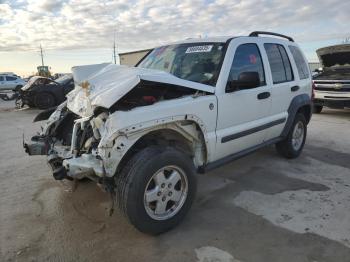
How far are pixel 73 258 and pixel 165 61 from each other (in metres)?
2.65

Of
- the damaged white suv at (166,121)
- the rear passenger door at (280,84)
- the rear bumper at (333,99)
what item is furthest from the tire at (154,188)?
the rear bumper at (333,99)

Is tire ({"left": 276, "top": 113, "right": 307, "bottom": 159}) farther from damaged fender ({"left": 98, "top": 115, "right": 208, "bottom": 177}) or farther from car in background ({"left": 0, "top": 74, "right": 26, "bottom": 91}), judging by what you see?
car in background ({"left": 0, "top": 74, "right": 26, "bottom": 91})

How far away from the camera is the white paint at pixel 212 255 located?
9.90 feet

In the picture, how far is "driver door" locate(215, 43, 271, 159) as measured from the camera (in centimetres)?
397

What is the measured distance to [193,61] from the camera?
13.9 ft

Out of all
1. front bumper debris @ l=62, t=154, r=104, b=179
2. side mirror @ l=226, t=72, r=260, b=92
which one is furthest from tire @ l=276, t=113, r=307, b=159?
front bumper debris @ l=62, t=154, r=104, b=179

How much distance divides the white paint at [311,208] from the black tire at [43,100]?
1119 cm

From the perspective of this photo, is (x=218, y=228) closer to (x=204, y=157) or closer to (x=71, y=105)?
(x=204, y=157)

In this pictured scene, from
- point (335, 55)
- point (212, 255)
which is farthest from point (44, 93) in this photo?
point (212, 255)

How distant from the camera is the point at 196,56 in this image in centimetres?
428

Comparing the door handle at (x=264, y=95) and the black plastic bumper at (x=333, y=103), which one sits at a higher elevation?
the door handle at (x=264, y=95)

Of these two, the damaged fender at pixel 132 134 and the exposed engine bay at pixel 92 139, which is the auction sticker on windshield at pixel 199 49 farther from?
the damaged fender at pixel 132 134

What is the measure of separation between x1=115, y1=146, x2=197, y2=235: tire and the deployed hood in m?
8.44

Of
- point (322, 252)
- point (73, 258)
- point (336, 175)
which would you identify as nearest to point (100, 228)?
point (73, 258)
